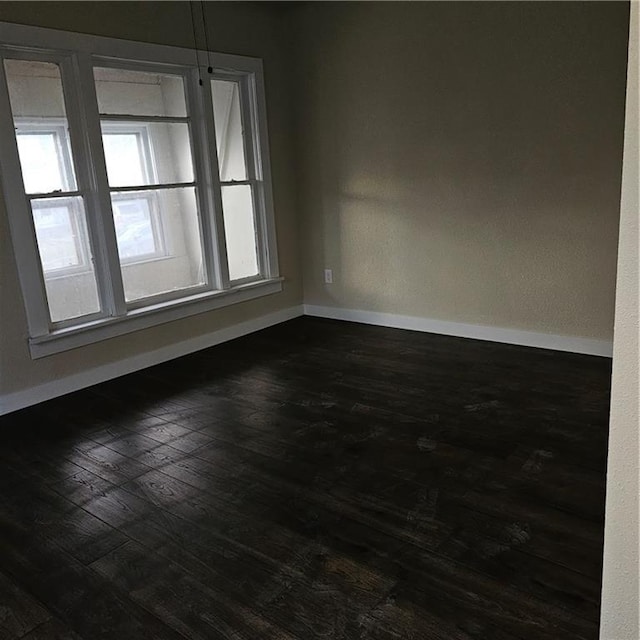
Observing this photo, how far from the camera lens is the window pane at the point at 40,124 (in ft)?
10.9

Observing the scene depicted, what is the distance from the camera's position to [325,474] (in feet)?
8.50

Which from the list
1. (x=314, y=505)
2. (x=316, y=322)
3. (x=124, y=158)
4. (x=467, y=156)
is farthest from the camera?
(x=316, y=322)

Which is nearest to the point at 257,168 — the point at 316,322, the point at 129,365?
the point at 316,322

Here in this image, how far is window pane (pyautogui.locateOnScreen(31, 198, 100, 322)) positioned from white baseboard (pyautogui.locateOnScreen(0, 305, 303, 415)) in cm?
39

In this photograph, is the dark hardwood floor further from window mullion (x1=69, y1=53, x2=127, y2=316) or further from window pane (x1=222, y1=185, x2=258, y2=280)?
window pane (x1=222, y1=185, x2=258, y2=280)

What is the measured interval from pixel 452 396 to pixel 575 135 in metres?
1.83

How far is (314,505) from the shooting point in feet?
7.76

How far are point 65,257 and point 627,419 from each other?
11.4 feet

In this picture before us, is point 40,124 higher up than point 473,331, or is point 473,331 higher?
point 40,124

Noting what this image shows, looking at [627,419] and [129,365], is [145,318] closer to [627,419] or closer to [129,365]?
[129,365]

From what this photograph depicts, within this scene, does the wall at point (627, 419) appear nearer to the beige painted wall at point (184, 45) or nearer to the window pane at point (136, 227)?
the beige painted wall at point (184, 45)

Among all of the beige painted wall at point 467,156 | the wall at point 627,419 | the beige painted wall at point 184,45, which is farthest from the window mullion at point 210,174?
the wall at point 627,419

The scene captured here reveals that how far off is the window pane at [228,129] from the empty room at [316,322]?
22 millimetres

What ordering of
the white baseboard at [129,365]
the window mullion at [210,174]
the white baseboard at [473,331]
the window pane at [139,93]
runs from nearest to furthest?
the white baseboard at [129,365]
the window pane at [139,93]
the white baseboard at [473,331]
the window mullion at [210,174]
